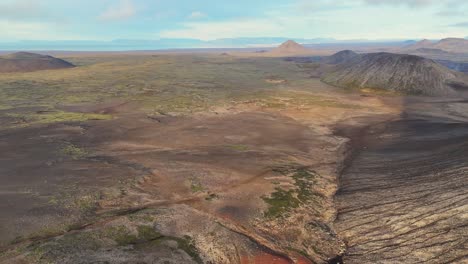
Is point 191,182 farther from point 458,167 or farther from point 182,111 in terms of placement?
point 182,111

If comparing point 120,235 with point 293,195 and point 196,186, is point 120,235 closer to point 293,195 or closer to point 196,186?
point 196,186

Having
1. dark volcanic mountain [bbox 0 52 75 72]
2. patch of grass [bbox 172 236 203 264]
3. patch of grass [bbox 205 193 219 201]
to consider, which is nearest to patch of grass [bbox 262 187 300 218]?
patch of grass [bbox 205 193 219 201]

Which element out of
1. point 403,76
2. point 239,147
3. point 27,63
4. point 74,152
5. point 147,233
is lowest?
point 147,233

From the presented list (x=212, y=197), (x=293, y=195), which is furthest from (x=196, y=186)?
(x=293, y=195)

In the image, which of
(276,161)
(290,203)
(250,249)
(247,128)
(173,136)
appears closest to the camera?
(250,249)

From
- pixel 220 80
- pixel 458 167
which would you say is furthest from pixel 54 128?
pixel 220 80

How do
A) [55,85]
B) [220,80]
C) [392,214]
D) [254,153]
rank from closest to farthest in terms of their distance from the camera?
1. [392,214]
2. [254,153]
3. [55,85]
4. [220,80]

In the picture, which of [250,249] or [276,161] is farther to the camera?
[276,161]
